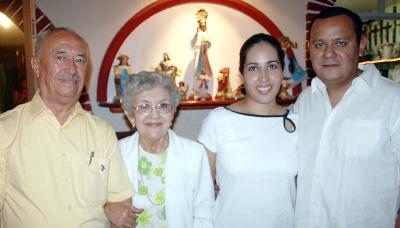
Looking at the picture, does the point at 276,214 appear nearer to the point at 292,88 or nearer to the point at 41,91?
the point at 41,91

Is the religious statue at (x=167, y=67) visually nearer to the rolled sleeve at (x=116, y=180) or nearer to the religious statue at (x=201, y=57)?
the religious statue at (x=201, y=57)

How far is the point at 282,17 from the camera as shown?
4668 millimetres

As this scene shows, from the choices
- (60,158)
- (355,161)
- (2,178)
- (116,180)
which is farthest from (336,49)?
(2,178)

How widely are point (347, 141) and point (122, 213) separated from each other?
1.24m

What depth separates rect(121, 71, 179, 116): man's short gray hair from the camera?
71.1 inches

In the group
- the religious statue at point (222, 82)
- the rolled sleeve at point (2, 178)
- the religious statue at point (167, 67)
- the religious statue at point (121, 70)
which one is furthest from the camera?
the religious statue at point (222, 82)

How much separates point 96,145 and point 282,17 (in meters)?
3.76

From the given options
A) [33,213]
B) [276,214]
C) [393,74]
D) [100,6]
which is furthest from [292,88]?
[33,213]

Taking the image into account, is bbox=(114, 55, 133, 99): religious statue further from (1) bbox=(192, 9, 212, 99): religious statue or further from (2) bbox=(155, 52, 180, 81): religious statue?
(1) bbox=(192, 9, 212, 99): religious statue

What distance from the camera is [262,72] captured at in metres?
1.83

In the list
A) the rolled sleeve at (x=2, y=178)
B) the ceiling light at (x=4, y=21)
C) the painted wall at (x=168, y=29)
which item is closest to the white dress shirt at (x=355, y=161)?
the rolled sleeve at (x=2, y=178)

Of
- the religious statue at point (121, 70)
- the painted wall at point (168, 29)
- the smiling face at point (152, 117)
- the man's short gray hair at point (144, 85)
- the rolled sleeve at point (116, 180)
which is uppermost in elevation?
the painted wall at point (168, 29)

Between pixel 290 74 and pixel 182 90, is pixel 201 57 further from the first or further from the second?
pixel 290 74

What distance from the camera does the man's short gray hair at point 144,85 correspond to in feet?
5.93
